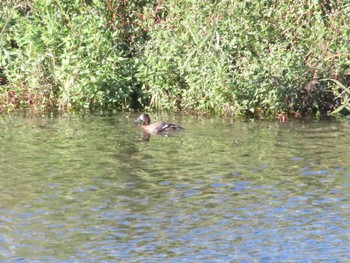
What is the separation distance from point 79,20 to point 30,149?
211 inches

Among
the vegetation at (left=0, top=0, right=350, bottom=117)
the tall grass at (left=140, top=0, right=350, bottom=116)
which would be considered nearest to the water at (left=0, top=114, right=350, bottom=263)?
the tall grass at (left=140, top=0, right=350, bottom=116)

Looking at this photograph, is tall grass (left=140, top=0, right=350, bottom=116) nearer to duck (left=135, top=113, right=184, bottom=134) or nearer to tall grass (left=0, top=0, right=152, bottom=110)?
tall grass (left=0, top=0, right=152, bottom=110)

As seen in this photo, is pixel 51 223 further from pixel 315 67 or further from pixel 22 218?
pixel 315 67

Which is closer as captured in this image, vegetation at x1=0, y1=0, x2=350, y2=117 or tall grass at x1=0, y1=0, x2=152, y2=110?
vegetation at x1=0, y1=0, x2=350, y2=117

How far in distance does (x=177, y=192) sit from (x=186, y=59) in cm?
708

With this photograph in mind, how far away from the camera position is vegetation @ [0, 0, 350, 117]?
19.1 metres

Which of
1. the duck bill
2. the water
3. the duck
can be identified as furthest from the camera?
the duck bill

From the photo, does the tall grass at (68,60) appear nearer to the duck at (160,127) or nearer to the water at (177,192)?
the water at (177,192)

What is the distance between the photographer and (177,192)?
1315 cm

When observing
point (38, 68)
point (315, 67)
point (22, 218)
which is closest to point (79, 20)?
point (38, 68)

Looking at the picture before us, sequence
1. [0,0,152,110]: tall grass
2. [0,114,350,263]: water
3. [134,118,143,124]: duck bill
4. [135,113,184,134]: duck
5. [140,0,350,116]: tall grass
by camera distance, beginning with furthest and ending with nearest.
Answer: [0,0,152,110]: tall grass → [140,0,350,116]: tall grass → [134,118,143,124]: duck bill → [135,113,184,134]: duck → [0,114,350,263]: water

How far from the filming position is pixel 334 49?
64.3 feet

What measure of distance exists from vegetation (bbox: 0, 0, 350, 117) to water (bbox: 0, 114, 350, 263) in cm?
89

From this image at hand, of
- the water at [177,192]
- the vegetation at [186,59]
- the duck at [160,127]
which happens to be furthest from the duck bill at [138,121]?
the vegetation at [186,59]
